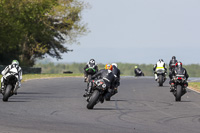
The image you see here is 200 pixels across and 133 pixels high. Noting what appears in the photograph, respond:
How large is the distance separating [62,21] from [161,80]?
3927cm

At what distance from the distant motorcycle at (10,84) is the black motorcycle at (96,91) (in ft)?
11.6

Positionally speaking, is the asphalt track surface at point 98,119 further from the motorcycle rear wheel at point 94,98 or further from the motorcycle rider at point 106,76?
the motorcycle rider at point 106,76

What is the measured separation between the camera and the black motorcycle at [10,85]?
1995 cm

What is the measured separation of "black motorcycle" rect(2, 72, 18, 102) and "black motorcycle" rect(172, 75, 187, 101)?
6.35 metres

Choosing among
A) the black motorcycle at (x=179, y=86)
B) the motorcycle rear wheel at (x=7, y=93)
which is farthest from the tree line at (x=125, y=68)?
the motorcycle rear wheel at (x=7, y=93)

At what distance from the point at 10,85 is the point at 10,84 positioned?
0.12 metres

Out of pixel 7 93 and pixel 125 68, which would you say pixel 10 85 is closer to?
pixel 7 93

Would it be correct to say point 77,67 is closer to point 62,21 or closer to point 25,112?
point 62,21

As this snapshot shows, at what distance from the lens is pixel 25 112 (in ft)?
52.2

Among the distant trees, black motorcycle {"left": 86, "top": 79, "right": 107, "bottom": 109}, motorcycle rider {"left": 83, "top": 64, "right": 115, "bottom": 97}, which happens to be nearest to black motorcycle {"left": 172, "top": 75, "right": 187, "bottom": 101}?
motorcycle rider {"left": 83, "top": 64, "right": 115, "bottom": 97}

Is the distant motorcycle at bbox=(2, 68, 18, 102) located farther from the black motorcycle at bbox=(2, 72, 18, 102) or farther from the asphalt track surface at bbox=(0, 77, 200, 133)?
the asphalt track surface at bbox=(0, 77, 200, 133)

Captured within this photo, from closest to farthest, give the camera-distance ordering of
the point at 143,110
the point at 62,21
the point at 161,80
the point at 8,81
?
1. the point at 143,110
2. the point at 8,81
3. the point at 161,80
4. the point at 62,21

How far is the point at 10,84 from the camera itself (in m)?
20.3

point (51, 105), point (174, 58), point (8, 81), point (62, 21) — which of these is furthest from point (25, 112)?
point (62, 21)
